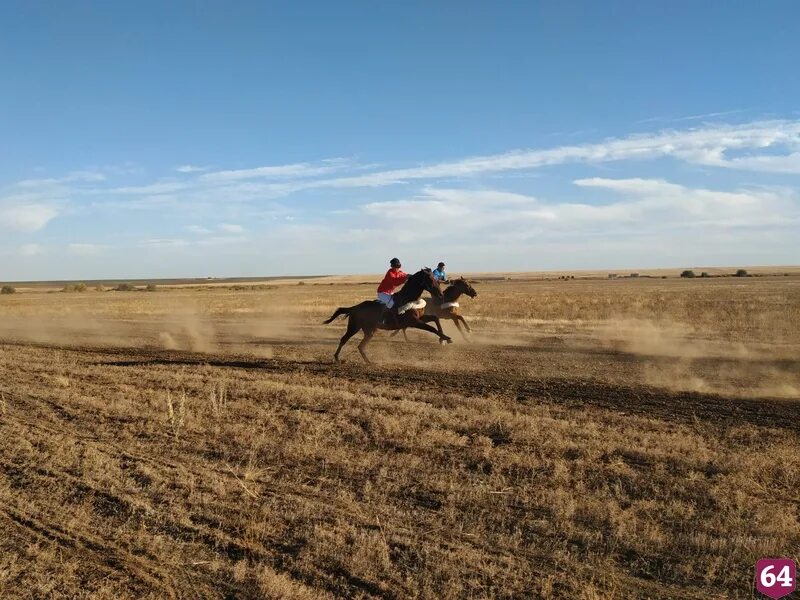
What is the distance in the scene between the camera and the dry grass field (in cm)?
507

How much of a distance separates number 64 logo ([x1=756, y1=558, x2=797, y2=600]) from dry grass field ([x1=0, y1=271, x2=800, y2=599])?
113mm

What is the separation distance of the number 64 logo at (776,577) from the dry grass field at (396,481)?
113mm

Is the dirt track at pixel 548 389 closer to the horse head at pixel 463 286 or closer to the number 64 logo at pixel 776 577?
the horse head at pixel 463 286

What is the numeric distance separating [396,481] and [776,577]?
3709 millimetres

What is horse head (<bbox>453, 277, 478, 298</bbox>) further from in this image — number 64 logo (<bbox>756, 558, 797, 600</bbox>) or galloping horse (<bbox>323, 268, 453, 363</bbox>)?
number 64 logo (<bbox>756, 558, 797, 600</bbox>)

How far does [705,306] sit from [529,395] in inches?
1189

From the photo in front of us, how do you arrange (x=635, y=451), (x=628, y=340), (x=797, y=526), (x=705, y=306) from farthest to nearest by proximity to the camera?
1. (x=705, y=306)
2. (x=628, y=340)
3. (x=635, y=451)
4. (x=797, y=526)

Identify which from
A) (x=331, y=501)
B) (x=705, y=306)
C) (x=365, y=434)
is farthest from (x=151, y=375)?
(x=705, y=306)

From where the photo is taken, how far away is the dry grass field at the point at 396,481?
5.07 m

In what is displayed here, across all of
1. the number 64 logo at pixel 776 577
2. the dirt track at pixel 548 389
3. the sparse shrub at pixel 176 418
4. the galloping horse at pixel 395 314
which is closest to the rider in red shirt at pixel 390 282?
the galloping horse at pixel 395 314

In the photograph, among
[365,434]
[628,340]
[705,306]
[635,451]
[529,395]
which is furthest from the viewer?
[705,306]

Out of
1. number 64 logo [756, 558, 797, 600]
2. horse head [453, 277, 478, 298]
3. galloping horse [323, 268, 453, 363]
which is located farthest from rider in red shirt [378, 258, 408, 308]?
number 64 logo [756, 558, 797, 600]

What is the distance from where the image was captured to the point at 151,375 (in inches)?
575

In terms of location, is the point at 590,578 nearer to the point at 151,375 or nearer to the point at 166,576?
the point at 166,576
